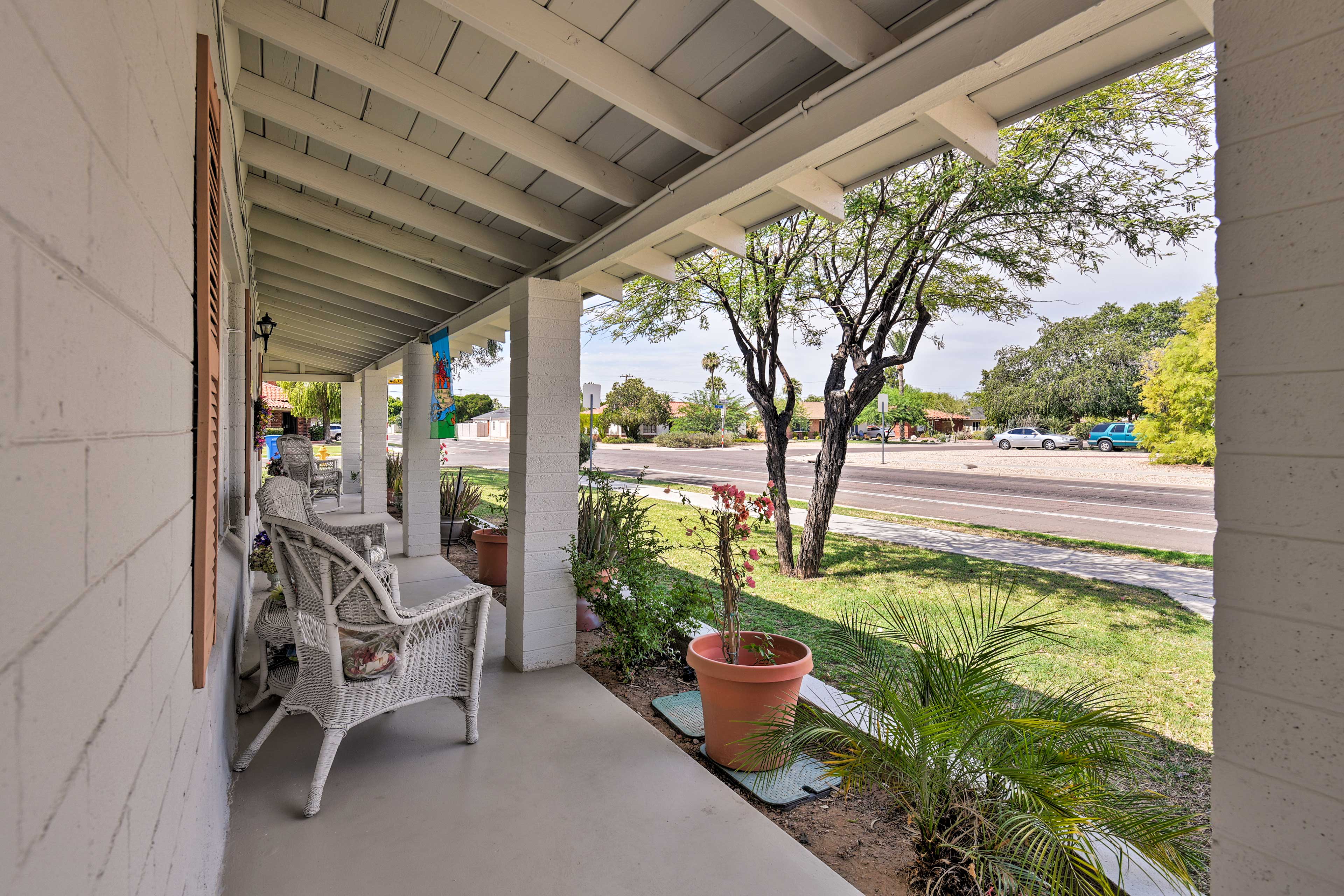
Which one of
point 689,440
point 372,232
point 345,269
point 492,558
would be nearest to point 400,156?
point 372,232

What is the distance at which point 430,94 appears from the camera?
7.74 ft

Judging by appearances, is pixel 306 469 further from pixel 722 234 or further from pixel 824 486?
pixel 722 234

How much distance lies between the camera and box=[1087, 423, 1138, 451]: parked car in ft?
78.3

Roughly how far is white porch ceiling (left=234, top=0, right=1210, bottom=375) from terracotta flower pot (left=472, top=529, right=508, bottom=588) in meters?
2.72

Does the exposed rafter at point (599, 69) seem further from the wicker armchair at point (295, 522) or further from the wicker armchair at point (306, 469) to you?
the wicker armchair at point (306, 469)

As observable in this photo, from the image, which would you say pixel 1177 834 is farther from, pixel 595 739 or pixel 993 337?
pixel 993 337

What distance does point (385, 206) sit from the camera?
333cm

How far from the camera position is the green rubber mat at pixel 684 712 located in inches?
124

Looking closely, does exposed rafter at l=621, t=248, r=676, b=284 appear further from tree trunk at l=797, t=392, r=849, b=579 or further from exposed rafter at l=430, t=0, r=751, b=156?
tree trunk at l=797, t=392, r=849, b=579

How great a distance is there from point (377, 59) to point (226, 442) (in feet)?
5.72

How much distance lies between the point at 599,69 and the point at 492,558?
4452 mm

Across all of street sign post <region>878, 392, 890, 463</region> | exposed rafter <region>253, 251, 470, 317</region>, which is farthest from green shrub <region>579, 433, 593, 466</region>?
street sign post <region>878, 392, 890, 463</region>

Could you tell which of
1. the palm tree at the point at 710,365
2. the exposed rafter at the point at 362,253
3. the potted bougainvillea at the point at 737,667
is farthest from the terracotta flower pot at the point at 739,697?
the palm tree at the point at 710,365

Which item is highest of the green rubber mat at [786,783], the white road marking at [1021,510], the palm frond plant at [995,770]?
the palm frond plant at [995,770]
